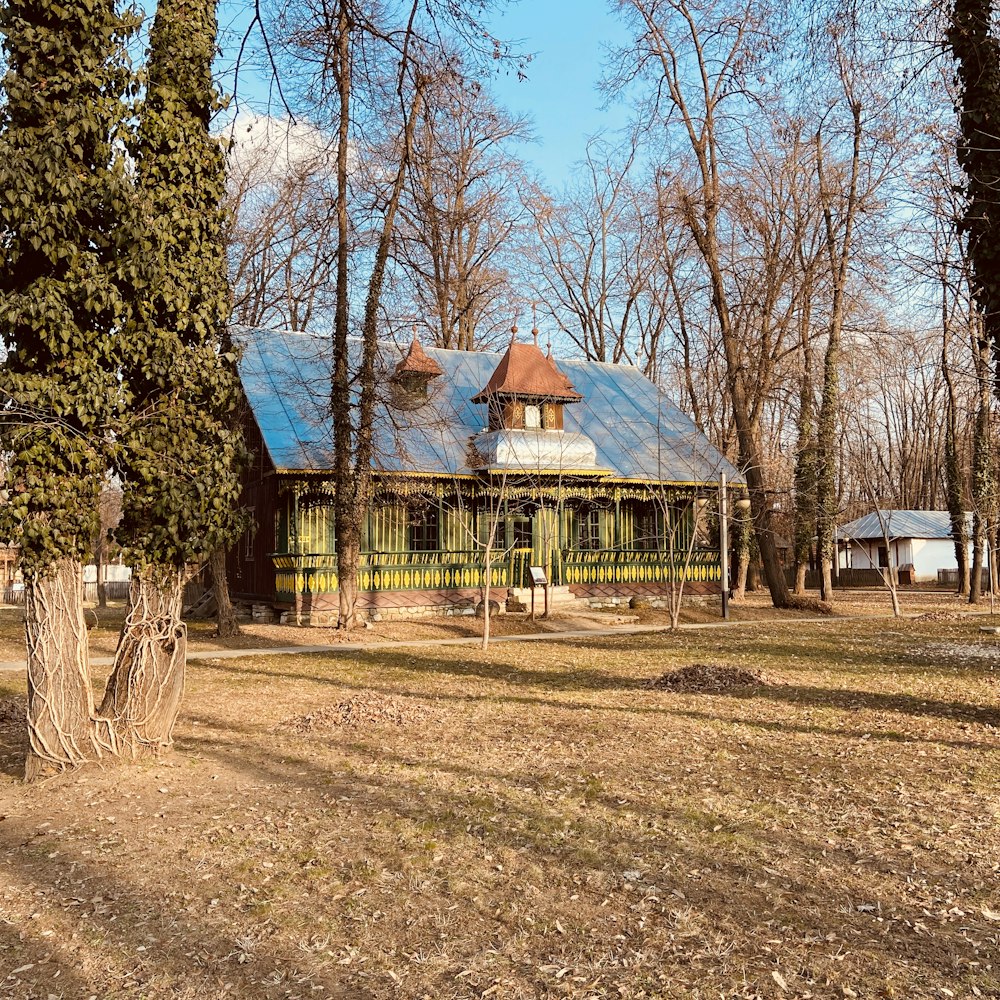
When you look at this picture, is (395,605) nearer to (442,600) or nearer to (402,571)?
(402,571)

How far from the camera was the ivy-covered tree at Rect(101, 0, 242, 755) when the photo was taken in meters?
7.45

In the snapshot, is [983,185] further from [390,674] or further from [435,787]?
[390,674]

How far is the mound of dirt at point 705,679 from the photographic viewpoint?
11383 mm

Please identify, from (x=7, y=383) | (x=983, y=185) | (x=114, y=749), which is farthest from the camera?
(x=983, y=185)

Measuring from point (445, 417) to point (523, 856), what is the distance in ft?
59.9

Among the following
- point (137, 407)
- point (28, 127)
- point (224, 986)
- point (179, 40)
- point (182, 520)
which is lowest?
point (224, 986)

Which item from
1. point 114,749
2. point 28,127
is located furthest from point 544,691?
point 28,127

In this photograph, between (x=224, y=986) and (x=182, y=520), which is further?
(x=182, y=520)

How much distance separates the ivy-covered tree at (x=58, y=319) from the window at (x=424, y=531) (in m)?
15.2

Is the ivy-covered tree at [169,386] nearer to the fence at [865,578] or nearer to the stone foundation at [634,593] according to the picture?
the stone foundation at [634,593]

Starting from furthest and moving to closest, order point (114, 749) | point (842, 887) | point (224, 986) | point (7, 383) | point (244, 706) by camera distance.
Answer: point (244, 706)
point (114, 749)
point (7, 383)
point (842, 887)
point (224, 986)

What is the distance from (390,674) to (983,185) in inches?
369

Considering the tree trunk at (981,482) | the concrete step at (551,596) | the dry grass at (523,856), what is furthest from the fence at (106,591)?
the tree trunk at (981,482)

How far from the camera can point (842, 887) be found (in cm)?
491
